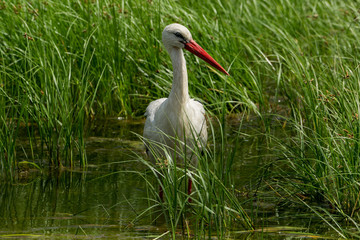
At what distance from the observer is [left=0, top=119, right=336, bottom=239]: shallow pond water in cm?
413

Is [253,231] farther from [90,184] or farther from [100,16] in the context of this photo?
[100,16]

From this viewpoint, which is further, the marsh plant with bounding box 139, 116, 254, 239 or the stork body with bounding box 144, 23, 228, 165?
the stork body with bounding box 144, 23, 228, 165

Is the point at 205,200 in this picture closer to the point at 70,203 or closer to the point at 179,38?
the point at 70,203

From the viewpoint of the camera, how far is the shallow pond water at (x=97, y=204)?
4.13 metres

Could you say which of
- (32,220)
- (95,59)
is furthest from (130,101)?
(32,220)

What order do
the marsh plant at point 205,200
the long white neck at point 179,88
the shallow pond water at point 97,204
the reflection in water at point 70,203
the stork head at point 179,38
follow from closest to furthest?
the marsh plant at point 205,200 < the shallow pond water at point 97,204 < the reflection in water at point 70,203 < the long white neck at point 179,88 < the stork head at point 179,38

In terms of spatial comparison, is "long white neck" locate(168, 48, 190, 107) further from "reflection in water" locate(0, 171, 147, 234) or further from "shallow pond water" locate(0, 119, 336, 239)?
"reflection in water" locate(0, 171, 147, 234)

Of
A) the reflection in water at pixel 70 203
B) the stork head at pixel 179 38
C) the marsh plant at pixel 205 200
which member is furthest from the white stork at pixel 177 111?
the marsh plant at pixel 205 200

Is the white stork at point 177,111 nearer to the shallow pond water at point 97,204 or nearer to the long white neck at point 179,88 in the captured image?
the long white neck at point 179,88

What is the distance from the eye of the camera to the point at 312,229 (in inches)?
164

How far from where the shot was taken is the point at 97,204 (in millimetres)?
4879

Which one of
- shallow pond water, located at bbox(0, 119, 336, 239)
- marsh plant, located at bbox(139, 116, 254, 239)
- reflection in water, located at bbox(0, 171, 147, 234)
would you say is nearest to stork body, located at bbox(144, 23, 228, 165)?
shallow pond water, located at bbox(0, 119, 336, 239)

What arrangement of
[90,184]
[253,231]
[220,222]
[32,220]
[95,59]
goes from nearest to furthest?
[220,222], [253,231], [32,220], [90,184], [95,59]

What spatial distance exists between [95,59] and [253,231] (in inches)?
147
